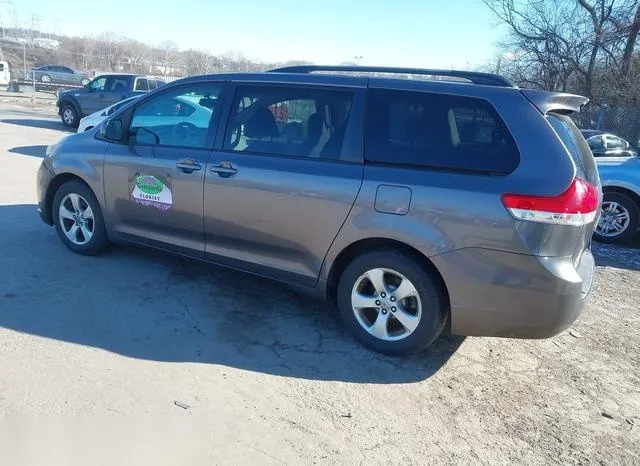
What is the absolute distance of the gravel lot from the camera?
2867 millimetres

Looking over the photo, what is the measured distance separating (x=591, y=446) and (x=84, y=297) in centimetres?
365

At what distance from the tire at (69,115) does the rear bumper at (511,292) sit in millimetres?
18279

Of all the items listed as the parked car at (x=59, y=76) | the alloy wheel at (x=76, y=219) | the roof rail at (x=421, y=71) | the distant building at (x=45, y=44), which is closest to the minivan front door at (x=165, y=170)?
the alloy wheel at (x=76, y=219)

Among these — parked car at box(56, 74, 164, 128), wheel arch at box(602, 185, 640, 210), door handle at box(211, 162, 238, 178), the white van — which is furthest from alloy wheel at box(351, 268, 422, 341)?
the white van

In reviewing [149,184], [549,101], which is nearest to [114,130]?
[149,184]

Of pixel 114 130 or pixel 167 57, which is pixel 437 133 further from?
pixel 167 57

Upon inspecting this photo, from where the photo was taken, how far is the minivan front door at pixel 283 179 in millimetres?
3744

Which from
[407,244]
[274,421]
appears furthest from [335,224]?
[274,421]

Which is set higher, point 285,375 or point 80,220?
point 80,220

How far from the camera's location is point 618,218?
741cm

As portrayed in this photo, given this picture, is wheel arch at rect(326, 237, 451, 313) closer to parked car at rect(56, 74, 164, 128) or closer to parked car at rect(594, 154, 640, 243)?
parked car at rect(594, 154, 640, 243)

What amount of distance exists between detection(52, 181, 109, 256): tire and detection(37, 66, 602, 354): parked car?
43 cm

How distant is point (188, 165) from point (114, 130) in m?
1.00

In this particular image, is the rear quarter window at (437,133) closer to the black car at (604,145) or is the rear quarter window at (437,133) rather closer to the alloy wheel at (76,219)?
the alloy wheel at (76,219)
